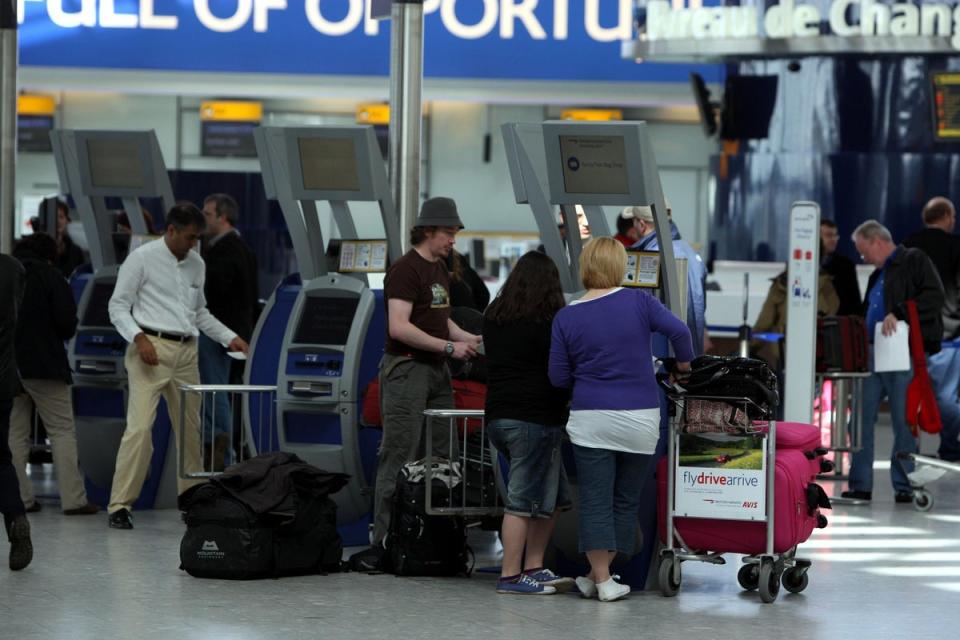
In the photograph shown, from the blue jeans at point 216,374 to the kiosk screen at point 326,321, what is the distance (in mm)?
1380

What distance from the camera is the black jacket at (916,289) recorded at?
30.5 ft

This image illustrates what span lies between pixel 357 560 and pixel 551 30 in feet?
39.2

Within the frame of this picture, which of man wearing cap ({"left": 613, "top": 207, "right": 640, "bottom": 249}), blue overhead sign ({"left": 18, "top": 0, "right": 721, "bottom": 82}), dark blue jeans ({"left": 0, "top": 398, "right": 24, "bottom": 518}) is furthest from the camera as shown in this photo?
blue overhead sign ({"left": 18, "top": 0, "right": 721, "bottom": 82})

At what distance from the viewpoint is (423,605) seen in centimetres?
632

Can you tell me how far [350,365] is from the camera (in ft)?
25.0

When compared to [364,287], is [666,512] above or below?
below

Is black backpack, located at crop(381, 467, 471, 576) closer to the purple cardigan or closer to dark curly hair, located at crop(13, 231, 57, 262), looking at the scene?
the purple cardigan

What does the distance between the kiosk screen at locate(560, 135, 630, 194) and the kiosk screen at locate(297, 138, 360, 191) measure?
4.02ft

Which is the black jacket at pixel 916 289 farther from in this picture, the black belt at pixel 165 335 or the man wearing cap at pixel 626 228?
the black belt at pixel 165 335

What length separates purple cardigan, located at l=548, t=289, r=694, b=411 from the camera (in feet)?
20.7

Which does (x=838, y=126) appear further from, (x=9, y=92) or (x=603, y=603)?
(x=603, y=603)

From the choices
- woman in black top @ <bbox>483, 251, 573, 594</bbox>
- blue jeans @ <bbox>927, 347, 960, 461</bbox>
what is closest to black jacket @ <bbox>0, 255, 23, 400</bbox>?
woman in black top @ <bbox>483, 251, 573, 594</bbox>

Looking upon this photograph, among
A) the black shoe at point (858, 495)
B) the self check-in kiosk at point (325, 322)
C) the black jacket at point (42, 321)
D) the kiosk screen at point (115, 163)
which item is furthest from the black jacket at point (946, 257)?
the black jacket at point (42, 321)

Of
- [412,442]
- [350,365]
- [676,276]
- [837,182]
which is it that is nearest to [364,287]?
[350,365]
